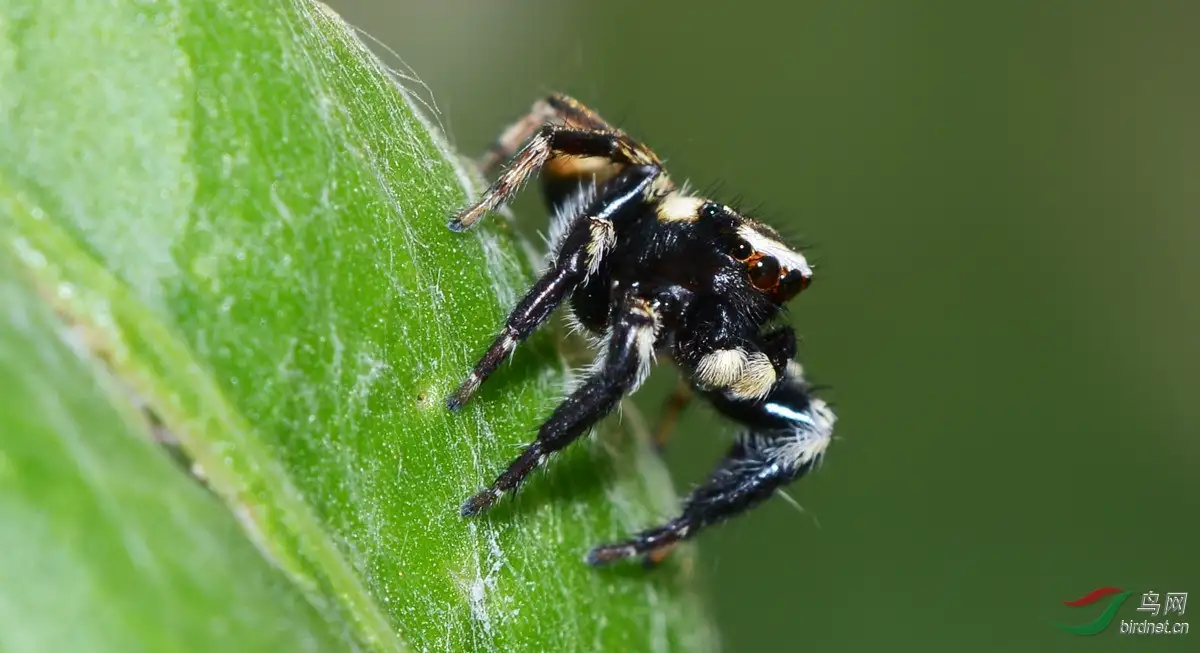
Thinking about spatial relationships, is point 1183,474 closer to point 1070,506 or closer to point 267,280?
point 1070,506

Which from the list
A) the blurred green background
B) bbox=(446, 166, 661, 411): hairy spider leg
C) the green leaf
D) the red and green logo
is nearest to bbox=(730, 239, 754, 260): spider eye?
bbox=(446, 166, 661, 411): hairy spider leg

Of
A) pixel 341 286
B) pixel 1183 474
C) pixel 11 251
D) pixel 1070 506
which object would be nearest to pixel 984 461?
pixel 1070 506

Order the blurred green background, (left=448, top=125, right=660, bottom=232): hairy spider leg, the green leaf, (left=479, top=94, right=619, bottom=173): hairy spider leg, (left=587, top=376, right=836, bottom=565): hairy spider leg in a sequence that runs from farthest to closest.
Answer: the blurred green background → (left=479, top=94, right=619, bottom=173): hairy spider leg → (left=587, top=376, right=836, bottom=565): hairy spider leg → (left=448, top=125, right=660, bottom=232): hairy spider leg → the green leaf

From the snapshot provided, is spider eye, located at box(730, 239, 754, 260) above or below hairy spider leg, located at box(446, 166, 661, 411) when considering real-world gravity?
above

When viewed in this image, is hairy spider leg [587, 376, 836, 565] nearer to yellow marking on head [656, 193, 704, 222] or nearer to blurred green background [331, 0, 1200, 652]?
yellow marking on head [656, 193, 704, 222]

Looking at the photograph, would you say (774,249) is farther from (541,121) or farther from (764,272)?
(541,121)
